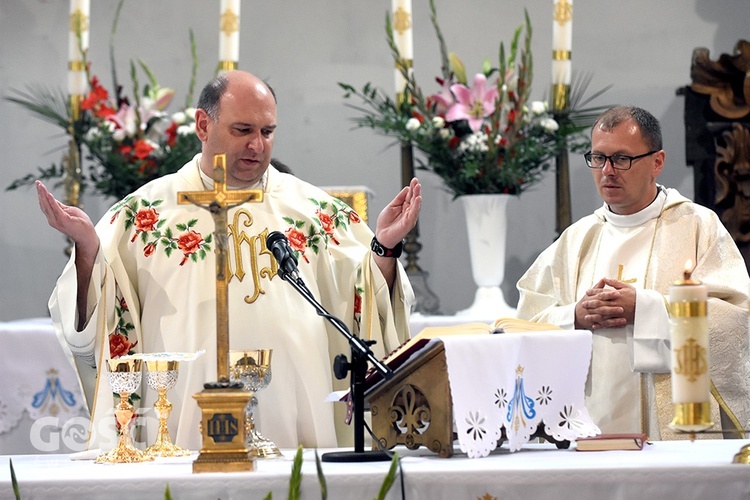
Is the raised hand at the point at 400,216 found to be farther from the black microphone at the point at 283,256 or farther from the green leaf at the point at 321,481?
the green leaf at the point at 321,481

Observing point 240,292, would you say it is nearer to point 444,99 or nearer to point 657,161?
point 657,161

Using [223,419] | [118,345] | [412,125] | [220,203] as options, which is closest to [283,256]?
[220,203]

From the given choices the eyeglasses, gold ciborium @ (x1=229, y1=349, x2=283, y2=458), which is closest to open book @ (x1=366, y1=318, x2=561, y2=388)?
gold ciborium @ (x1=229, y1=349, x2=283, y2=458)

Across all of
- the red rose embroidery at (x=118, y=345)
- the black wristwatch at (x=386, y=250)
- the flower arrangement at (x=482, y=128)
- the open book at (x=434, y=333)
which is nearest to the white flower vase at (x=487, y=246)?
the flower arrangement at (x=482, y=128)

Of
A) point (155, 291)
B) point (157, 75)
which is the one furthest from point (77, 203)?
point (155, 291)

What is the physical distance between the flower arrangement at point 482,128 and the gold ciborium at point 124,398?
111 inches

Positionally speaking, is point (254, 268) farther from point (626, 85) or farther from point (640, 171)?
point (626, 85)

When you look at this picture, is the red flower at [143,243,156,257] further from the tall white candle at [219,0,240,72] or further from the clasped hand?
the tall white candle at [219,0,240,72]

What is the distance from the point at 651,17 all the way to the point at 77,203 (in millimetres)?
3446

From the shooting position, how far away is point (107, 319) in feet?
13.6

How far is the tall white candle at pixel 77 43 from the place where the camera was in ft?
21.0

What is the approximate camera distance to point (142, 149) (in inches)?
245

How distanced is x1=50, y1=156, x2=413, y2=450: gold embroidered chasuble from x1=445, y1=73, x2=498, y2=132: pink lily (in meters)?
1.58

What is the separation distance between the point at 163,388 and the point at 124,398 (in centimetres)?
11
